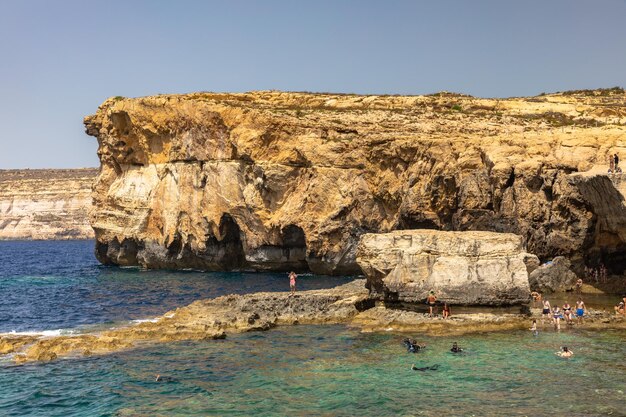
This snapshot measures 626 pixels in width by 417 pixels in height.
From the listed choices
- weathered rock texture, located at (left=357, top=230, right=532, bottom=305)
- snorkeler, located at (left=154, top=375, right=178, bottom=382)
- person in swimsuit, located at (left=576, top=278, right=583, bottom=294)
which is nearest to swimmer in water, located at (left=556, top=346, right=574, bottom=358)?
weathered rock texture, located at (left=357, top=230, right=532, bottom=305)

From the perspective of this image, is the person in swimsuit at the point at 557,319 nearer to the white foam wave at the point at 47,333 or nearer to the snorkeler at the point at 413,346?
the snorkeler at the point at 413,346

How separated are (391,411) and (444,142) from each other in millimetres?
38372

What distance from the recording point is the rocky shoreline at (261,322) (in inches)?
1225

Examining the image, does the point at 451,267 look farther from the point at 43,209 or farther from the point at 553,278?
the point at 43,209

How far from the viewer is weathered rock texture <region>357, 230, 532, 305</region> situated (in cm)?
3462

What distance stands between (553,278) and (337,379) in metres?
25.7

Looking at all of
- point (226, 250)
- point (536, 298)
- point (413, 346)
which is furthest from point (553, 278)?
point (226, 250)

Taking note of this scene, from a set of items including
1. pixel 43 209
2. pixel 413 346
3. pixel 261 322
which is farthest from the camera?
pixel 43 209

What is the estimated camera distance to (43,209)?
19400cm

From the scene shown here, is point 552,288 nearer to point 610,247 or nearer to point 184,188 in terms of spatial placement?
point 610,247

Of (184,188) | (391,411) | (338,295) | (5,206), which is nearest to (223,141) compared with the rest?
(184,188)

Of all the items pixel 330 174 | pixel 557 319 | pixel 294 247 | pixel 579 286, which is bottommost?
pixel 557 319

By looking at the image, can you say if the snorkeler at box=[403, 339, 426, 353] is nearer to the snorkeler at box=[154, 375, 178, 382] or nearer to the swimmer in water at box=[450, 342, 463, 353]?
the swimmer in water at box=[450, 342, 463, 353]

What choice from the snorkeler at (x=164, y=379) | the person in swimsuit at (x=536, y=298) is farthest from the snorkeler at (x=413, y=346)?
the person in swimsuit at (x=536, y=298)
